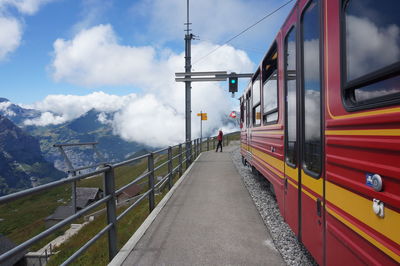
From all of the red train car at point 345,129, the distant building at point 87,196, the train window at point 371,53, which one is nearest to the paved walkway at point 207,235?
the red train car at point 345,129

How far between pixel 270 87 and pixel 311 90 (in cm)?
255

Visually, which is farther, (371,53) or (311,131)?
(311,131)

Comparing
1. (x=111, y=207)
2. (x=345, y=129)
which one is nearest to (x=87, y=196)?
(x=111, y=207)

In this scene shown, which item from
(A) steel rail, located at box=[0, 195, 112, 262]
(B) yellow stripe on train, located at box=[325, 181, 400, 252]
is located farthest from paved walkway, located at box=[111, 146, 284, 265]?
(B) yellow stripe on train, located at box=[325, 181, 400, 252]

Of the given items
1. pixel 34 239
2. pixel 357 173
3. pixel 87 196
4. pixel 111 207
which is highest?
pixel 357 173

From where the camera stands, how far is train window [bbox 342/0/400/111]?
1.69 m

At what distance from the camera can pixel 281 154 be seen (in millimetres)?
4574

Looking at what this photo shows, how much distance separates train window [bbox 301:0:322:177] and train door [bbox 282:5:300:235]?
340 mm

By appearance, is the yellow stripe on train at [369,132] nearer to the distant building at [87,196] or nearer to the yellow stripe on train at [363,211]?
the yellow stripe on train at [363,211]

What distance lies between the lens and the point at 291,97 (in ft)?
13.1

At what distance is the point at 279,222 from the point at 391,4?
4520mm

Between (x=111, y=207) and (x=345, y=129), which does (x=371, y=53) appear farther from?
(x=111, y=207)

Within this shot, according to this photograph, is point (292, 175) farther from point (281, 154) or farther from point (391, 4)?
point (391, 4)

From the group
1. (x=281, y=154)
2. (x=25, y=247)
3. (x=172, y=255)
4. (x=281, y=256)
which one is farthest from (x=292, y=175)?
(x=25, y=247)
